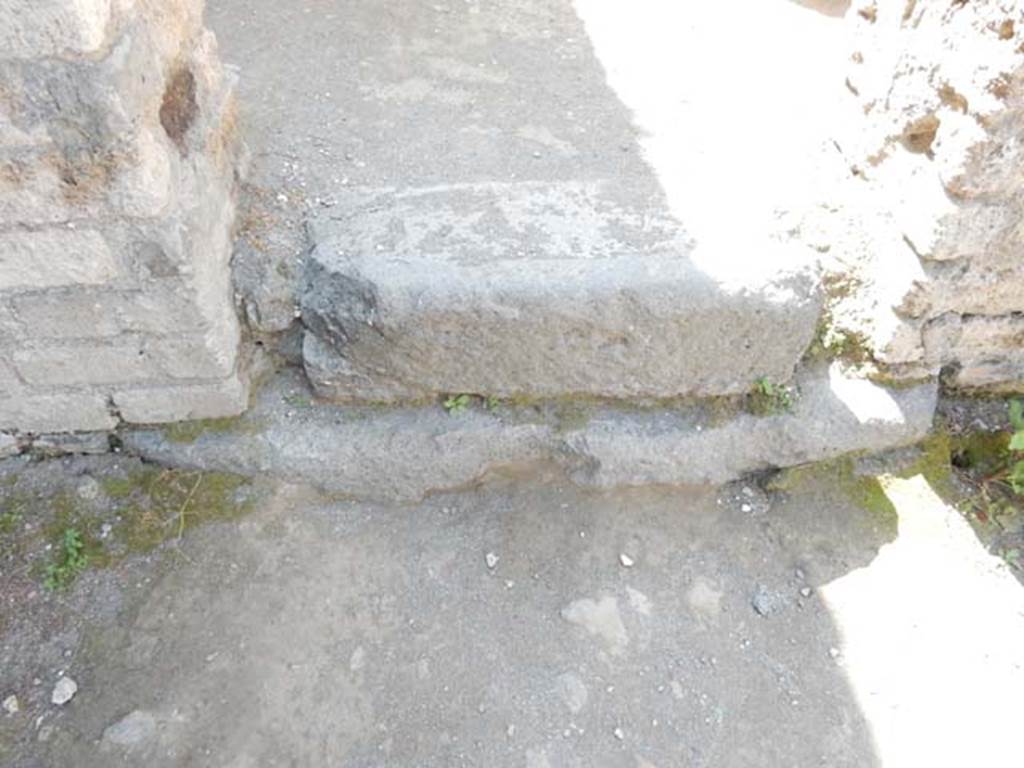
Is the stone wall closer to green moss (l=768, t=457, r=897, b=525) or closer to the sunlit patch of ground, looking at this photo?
green moss (l=768, t=457, r=897, b=525)

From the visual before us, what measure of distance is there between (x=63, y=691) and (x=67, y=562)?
0.36m

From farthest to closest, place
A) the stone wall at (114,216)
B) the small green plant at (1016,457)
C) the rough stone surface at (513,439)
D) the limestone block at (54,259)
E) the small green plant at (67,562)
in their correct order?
the small green plant at (1016,457), the rough stone surface at (513,439), the small green plant at (67,562), the limestone block at (54,259), the stone wall at (114,216)

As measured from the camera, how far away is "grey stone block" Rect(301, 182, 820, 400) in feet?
6.71

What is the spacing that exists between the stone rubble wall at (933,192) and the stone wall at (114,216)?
5.49 feet

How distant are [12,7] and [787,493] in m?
2.24

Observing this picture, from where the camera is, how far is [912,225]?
2.13m

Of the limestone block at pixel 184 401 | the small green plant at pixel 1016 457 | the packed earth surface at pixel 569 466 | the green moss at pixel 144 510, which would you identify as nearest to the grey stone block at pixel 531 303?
the packed earth surface at pixel 569 466

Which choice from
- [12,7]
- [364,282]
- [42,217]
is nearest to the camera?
[12,7]

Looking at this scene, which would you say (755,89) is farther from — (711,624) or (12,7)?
(12,7)

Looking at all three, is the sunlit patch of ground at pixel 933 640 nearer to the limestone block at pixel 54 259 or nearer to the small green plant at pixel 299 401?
the small green plant at pixel 299 401

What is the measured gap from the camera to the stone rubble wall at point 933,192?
73.3 inches

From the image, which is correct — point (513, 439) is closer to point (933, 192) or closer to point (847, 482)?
point (847, 482)

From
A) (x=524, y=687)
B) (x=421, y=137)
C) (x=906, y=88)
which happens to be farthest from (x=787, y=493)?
(x=421, y=137)

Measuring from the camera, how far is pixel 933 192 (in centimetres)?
204
